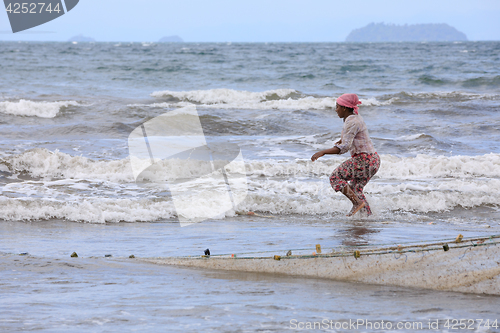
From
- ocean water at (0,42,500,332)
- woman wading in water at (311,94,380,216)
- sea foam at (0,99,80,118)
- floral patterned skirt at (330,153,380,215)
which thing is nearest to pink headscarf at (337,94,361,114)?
woman wading in water at (311,94,380,216)

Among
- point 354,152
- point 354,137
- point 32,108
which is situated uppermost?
point 32,108

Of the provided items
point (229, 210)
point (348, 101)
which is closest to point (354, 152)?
point (348, 101)

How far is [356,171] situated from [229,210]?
188 cm

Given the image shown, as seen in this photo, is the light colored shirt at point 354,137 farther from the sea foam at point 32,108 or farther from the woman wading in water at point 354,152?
the sea foam at point 32,108

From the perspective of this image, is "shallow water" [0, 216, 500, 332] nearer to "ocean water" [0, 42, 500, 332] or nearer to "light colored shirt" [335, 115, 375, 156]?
"ocean water" [0, 42, 500, 332]

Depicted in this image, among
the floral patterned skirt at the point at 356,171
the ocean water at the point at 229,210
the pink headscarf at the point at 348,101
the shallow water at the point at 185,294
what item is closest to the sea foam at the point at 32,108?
the ocean water at the point at 229,210

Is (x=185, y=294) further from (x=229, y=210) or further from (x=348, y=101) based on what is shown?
(x=229, y=210)

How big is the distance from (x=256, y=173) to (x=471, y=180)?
367cm

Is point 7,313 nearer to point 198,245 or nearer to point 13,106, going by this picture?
point 198,245

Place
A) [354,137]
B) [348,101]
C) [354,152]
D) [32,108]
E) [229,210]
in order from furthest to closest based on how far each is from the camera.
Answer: [32,108], [229,210], [354,152], [354,137], [348,101]

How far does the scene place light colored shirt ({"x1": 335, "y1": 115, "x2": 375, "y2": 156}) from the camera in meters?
5.18

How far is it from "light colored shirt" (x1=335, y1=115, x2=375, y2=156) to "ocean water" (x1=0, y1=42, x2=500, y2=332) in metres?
0.90

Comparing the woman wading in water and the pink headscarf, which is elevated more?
the pink headscarf

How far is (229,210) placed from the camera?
21.4ft
